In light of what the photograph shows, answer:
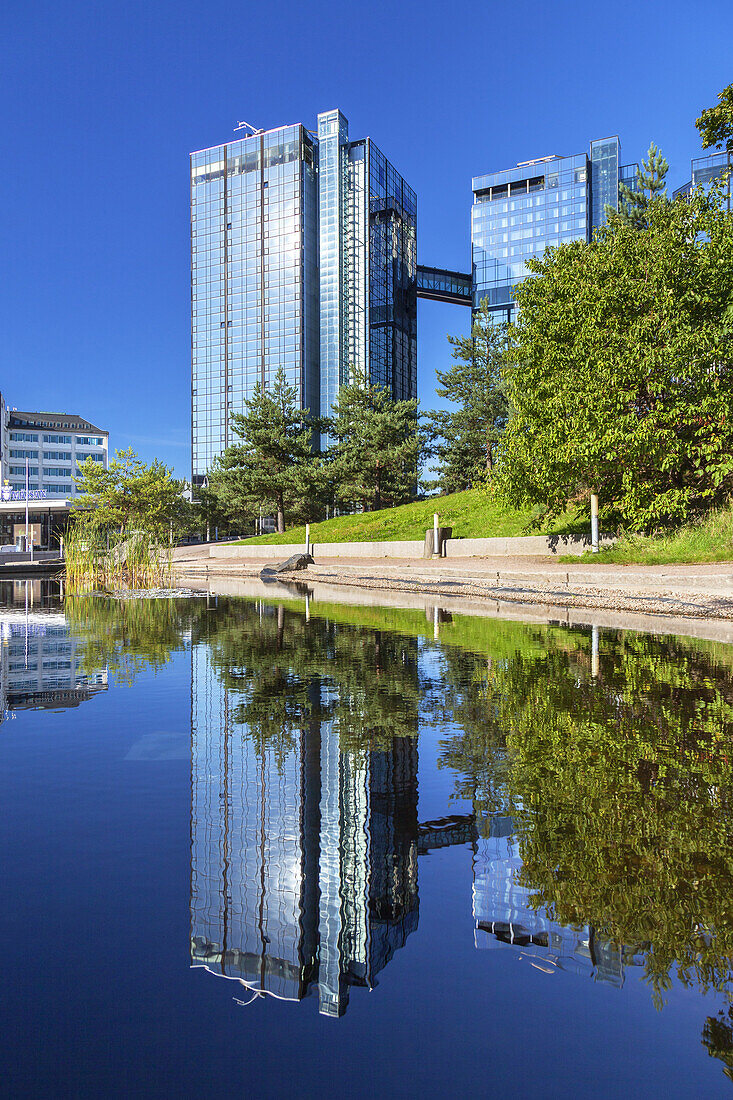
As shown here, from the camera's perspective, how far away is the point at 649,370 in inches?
724

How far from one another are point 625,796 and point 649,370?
17.1 meters

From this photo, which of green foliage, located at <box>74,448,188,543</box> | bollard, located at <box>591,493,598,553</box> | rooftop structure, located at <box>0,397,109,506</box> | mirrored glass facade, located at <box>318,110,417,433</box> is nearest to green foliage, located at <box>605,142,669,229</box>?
bollard, located at <box>591,493,598,553</box>

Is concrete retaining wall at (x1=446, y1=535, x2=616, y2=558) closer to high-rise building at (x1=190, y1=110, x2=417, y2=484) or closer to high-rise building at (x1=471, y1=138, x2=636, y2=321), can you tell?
high-rise building at (x1=190, y1=110, x2=417, y2=484)

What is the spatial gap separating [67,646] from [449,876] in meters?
8.29

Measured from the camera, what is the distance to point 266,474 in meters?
48.2

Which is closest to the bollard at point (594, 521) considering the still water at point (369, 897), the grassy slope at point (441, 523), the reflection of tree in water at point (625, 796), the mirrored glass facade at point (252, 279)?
the grassy slope at point (441, 523)

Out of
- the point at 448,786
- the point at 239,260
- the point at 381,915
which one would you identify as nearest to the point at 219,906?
the point at 381,915

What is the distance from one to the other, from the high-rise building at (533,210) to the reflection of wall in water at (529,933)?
115 meters

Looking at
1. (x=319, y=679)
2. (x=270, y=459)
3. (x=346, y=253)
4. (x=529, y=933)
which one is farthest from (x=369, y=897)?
(x=346, y=253)

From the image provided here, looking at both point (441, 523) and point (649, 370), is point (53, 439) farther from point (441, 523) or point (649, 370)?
point (649, 370)

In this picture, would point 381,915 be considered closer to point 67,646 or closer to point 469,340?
point 67,646

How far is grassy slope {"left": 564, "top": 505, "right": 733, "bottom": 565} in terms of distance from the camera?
1645cm

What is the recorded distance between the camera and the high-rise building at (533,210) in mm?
111062

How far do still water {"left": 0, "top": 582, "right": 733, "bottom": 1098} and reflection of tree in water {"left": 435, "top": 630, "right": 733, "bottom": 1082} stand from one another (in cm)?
1
